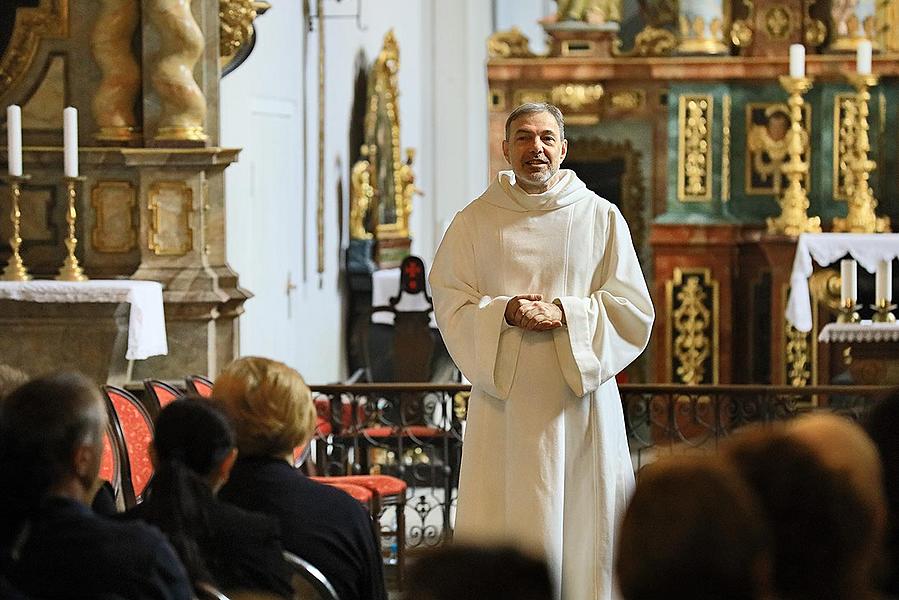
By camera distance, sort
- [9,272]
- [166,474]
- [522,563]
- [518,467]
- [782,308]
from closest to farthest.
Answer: [522,563], [166,474], [518,467], [9,272], [782,308]

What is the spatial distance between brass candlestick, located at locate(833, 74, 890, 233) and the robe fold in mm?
6757

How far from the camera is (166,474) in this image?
11.1 ft

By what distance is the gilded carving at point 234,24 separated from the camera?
877 cm

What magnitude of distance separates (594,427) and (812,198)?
25.5 feet

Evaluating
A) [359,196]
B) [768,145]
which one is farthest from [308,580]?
[359,196]

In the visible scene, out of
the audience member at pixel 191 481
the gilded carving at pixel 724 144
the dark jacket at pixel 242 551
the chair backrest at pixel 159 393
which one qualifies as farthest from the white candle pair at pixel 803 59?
the audience member at pixel 191 481

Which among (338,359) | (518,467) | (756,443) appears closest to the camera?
(756,443)

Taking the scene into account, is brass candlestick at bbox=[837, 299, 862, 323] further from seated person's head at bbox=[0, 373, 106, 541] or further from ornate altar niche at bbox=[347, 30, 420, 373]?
seated person's head at bbox=[0, 373, 106, 541]

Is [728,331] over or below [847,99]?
below

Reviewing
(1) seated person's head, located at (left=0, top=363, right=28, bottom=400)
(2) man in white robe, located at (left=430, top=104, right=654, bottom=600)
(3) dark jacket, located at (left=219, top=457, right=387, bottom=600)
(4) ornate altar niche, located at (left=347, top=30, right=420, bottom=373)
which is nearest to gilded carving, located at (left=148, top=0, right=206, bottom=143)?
(1) seated person's head, located at (left=0, top=363, right=28, bottom=400)

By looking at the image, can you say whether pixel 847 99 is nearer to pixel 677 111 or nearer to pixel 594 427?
pixel 677 111

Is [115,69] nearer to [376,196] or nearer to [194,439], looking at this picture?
[194,439]

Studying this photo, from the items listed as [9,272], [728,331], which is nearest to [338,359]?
[728,331]

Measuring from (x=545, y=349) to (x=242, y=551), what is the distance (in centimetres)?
226
